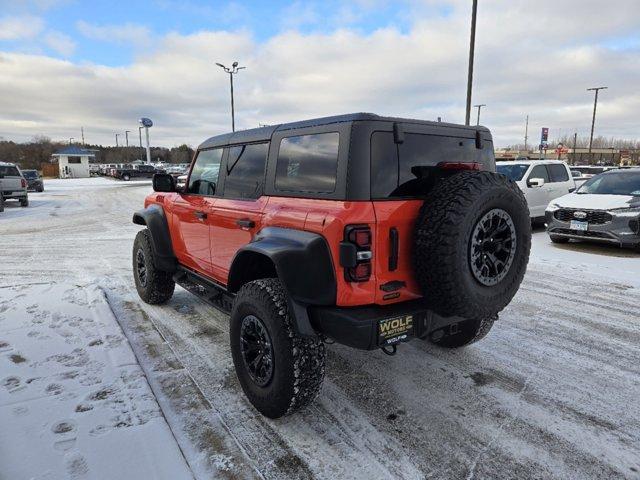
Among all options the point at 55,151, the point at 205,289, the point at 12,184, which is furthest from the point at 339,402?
the point at 55,151

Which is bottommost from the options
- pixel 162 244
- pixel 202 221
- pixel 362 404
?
pixel 362 404

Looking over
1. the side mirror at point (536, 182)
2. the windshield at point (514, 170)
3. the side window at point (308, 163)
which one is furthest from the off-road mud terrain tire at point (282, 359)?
the windshield at point (514, 170)

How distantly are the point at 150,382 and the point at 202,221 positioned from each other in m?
1.48

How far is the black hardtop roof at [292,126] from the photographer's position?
2.62 m

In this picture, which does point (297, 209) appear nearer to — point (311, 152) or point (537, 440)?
point (311, 152)

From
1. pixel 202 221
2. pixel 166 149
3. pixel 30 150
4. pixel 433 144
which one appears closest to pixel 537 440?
pixel 433 144

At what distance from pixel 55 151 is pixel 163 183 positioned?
86.8 metres

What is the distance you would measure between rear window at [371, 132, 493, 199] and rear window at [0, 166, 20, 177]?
19.0m

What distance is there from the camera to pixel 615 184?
8.87 meters

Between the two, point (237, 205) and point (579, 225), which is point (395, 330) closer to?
point (237, 205)

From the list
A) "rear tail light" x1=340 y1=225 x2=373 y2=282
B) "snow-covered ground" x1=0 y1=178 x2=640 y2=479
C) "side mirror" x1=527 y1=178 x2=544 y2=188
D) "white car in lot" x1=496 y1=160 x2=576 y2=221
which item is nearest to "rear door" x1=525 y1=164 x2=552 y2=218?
"white car in lot" x1=496 y1=160 x2=576 y2=221

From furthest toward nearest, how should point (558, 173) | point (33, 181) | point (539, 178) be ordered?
point (33, 181) → point (558, 173) → point (539, 178)

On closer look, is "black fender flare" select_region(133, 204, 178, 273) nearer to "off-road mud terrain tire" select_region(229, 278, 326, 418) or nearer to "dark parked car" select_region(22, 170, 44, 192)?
"off-road mud terrain tire" select_region(229, 278, 326, 418)

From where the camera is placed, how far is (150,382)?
3.34 metres
